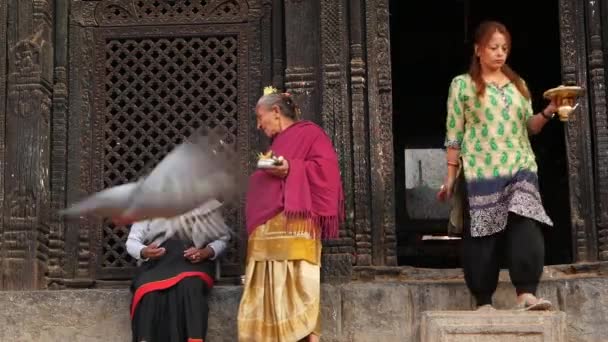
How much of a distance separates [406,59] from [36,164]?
5574 millimetres

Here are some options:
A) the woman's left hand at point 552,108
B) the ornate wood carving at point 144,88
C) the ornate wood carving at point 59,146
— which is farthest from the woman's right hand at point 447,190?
the ornate wood carving at point 59,146

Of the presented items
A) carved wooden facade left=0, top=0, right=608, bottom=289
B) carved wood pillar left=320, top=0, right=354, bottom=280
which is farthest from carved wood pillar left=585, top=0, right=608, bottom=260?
carved wood pillar left=320, top=0, right=354, bottom=280

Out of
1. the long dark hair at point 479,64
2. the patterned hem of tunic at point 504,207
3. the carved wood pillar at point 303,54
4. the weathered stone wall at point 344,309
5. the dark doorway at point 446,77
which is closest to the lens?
the patterned hem of tunic at point 504,207

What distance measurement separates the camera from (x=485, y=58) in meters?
7.09

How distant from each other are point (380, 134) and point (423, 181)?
578cm

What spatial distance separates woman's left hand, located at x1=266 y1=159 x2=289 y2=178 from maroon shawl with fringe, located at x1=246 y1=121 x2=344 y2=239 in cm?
3

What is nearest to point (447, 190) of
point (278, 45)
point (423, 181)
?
point (278, 45)

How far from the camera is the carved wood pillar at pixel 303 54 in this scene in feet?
27.6

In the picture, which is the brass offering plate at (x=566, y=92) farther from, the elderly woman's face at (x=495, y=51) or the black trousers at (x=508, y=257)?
the black trousers at (x=508, y=257)

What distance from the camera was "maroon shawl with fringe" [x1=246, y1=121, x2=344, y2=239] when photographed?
715cm

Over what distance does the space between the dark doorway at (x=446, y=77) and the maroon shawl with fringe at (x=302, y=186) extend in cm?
451

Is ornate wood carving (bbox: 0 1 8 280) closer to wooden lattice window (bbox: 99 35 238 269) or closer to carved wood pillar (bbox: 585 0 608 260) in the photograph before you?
wooden lattice window (bbox: 99 35 238 269)

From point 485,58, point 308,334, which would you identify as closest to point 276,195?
point 308,334

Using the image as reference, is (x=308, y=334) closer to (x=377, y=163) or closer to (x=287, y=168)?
(x=287, y=168)
